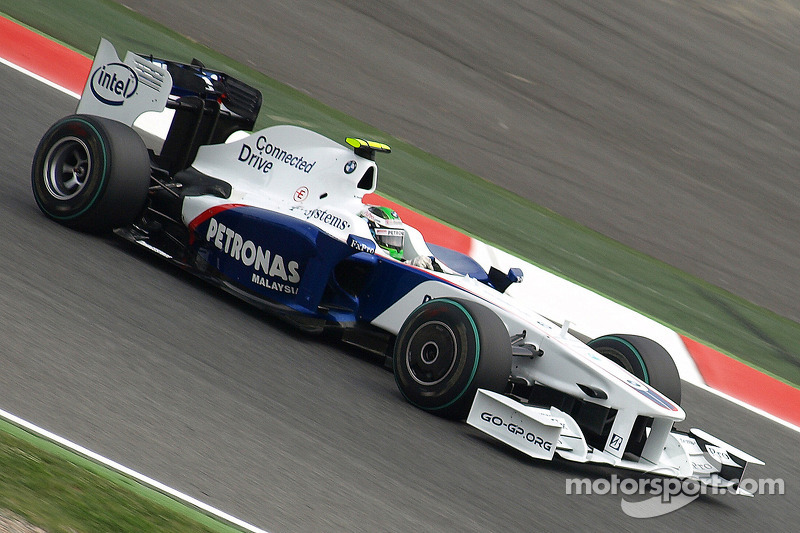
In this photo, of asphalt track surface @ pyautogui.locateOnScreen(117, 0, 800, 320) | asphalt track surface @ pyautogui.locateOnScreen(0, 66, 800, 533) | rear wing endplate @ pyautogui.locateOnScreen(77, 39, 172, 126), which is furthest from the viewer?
asphalt track surface @ pyautogui.locateOnScreen(117, 0, 800, 320)

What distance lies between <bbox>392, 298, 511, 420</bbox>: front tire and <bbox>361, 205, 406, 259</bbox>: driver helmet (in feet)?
2.57

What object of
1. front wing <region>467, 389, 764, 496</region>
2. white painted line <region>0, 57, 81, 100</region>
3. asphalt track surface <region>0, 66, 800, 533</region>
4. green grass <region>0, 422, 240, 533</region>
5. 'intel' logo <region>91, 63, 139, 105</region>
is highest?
'intel' logo <region>91, 63, 139, 105</region>

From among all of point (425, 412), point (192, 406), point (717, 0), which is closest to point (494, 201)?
point (425, 412)

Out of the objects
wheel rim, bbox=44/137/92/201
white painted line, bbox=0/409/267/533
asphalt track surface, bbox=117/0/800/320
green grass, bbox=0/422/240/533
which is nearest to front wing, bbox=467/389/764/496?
white painted line, bbox=0/409/267/533

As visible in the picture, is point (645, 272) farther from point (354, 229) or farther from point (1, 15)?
point (1, 15)

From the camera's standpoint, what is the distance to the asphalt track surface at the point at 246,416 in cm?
417

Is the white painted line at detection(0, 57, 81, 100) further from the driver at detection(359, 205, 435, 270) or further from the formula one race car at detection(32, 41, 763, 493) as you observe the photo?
the driver at detection(359, 205, 435, 270)

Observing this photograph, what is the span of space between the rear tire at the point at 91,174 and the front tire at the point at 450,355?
199 centimetres

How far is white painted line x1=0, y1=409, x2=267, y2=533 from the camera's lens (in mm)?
3820

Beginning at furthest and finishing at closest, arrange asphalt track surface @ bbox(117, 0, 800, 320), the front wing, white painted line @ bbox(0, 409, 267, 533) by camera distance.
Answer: asphalt track surface @ bbox(117, 0, 800, 320) < the front wing < white painted line @ bbox(0, 409, 267, 533)

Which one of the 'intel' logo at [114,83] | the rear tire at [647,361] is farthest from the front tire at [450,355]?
the 'intel' logo at [114,83]

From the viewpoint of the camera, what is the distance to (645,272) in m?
9.59

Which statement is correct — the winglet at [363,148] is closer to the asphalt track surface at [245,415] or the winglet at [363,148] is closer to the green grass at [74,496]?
the asphalt track surface at [245,415]
